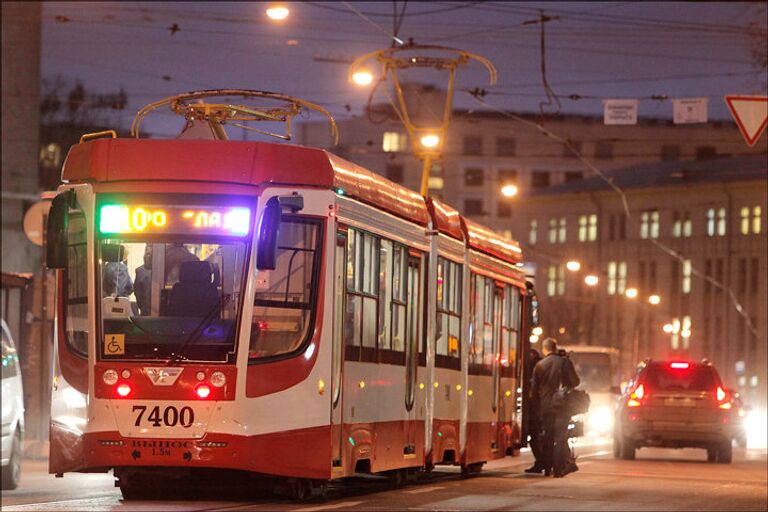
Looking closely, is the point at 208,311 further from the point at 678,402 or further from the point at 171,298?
the point at 678,402

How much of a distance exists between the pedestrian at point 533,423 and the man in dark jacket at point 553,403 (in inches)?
8.2

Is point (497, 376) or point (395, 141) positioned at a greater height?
point (395, 141)

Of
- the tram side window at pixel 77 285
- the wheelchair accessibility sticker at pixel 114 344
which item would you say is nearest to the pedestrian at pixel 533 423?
the tram side window at pixel 77 285

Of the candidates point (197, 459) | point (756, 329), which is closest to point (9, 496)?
point (197, 459)

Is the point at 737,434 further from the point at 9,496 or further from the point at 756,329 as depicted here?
the point at 756,329

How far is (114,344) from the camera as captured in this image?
15547 millimetres

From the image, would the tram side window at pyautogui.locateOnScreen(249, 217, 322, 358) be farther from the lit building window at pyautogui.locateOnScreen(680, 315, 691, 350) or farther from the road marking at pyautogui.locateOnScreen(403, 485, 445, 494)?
the lit building window at pyautogui.locateOnScreen(680, 315, 691, 350)

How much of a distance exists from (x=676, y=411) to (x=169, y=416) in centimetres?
1619

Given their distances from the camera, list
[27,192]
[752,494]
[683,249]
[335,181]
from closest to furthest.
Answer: [335,181]
[752,494]
[27,192]
[683,249]

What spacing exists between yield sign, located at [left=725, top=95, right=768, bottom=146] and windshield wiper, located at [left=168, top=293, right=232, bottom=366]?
751cm

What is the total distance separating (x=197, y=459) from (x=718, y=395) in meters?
16.5

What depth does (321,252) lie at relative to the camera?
15992mm

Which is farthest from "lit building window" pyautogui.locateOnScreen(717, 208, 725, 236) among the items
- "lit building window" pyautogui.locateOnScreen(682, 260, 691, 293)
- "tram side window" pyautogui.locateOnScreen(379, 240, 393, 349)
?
"tram side window" pyautogui.locateOnScreen(379, 240, 393, 349)

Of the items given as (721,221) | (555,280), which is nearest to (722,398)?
(721,221)
